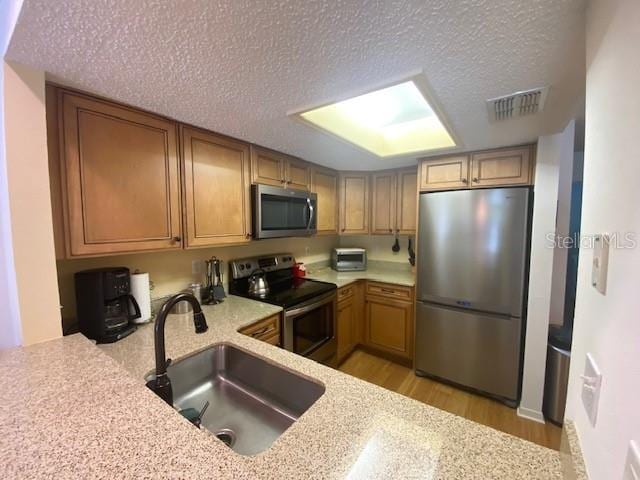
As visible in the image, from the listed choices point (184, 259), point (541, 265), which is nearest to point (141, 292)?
point (184, 259)

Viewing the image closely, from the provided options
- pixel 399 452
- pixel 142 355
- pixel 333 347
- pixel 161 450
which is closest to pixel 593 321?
pixel 399 452

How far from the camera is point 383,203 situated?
290 cm

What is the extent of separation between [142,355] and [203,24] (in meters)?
1.33

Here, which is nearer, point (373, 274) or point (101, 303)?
point (101, 303)

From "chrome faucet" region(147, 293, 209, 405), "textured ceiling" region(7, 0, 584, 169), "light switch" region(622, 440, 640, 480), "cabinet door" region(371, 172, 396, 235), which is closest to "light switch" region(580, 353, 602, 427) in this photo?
"light switch" region(622, 440, 640, 480)

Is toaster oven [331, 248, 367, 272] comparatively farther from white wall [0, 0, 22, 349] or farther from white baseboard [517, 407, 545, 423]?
white wall [0, 0, 22, 349]

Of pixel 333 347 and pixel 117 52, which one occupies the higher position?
pixel 117 52

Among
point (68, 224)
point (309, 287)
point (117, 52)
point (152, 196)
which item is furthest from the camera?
point (309, 287)

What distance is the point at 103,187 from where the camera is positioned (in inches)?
48.3

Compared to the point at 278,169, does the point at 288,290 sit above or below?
below

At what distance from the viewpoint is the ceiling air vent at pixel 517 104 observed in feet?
3.90

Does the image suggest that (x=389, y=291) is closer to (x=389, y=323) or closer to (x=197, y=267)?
(x=389, y=323)

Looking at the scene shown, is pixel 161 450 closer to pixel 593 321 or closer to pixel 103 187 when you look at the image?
pixel 593 321

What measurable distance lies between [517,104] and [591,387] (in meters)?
1.34
